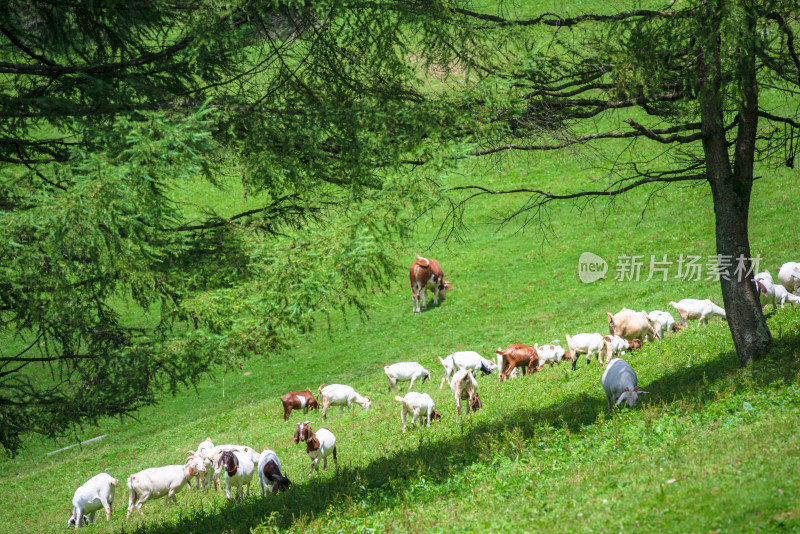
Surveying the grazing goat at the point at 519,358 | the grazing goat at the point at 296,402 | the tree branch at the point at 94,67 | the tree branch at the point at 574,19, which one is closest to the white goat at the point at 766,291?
the grazing goat at the point at 519,358

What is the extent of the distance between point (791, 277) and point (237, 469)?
51.0 ft

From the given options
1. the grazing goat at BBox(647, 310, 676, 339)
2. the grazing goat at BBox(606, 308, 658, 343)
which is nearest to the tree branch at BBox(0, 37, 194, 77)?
the grazing goat at BBox(606, 308, 658, 343)

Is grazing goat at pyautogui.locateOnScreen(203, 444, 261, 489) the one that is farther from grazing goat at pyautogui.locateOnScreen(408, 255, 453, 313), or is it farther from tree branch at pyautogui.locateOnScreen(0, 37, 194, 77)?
grazing goat at pyautogui.locateOnScreen(408, 255, 453, 313)

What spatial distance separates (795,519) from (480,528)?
2755mm

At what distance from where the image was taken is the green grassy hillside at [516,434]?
22.2 feet

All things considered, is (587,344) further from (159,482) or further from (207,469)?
(159,482)

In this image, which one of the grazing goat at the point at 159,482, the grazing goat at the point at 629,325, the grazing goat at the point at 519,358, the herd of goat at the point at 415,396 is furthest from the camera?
the grazing goat at the point at 629,325

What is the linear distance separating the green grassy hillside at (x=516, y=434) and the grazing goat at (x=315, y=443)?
359mm

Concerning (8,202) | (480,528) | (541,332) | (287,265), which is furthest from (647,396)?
(541,332)

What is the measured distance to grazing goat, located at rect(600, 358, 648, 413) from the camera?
10.1 metres

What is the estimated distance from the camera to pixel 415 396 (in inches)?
504

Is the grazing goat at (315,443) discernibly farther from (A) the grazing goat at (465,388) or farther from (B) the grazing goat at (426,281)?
(B) the grazing goat at (426,281)

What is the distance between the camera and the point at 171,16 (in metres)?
9.38

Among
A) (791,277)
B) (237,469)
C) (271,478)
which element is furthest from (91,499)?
(791,277)
